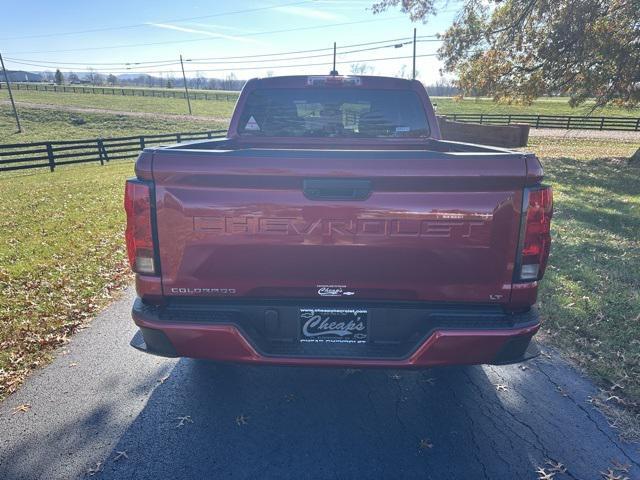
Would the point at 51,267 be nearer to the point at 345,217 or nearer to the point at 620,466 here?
the point at 345,217

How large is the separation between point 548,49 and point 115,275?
17.2 m

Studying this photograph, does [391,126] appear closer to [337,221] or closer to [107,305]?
[337,221]

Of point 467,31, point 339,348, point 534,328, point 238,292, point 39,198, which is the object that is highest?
point 467,31

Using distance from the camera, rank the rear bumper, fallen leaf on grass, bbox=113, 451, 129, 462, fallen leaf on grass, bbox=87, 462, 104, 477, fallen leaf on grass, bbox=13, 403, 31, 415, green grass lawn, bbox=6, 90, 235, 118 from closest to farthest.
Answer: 1. the rear bumper
2. fallen leaf on grass, bbox=87, 462, 104, 477
3. fallen leaf on grass, bbox=113, 451, 129, 462
4. fallen leaf on grass, bbox=13, 403, 31, 415
5. green grass lawn, bbox=6, 90, 235, 118

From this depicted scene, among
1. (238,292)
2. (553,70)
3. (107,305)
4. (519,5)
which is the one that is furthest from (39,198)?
(553,70)

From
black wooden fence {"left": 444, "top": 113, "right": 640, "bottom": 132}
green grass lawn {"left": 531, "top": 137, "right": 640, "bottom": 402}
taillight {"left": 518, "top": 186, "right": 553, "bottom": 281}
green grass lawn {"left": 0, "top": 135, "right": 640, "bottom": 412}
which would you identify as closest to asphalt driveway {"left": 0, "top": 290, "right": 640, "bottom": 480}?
green grass lawn {"left": 531, "top": 137, "right": 640, "bottom": 402}

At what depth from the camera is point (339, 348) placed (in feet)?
7.91

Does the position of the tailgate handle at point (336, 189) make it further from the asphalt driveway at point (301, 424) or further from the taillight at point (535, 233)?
the asphalt driveway at point (301, 424)

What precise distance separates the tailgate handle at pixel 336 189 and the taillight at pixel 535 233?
2.75 ft

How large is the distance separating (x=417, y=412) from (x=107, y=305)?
12.3 feet

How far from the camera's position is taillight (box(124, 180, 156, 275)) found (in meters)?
2.20

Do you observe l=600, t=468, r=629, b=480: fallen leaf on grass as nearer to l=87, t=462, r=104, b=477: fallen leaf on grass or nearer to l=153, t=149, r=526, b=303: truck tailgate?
l=153, t=149, r=526, b=303: truck tailgate

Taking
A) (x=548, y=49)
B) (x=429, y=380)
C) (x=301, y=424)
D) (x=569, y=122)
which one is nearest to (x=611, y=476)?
(x=429, y=380)

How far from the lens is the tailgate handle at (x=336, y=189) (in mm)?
2174
